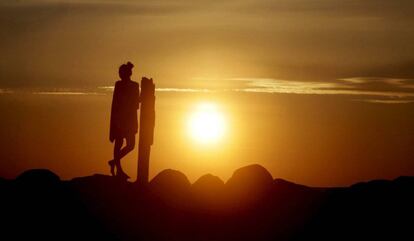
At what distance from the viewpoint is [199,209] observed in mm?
25000

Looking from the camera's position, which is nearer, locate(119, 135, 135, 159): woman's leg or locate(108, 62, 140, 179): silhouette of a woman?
locate(108, 62, 140, 179): silhouette of a woman

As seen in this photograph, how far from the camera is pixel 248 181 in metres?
26.1

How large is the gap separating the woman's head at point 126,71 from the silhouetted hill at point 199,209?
3028 mm

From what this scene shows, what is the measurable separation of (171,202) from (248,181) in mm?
2734

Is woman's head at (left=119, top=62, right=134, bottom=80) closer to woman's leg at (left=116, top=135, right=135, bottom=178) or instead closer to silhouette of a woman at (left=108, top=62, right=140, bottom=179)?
silhouette of a woman at (left=108, top=62, right=140, bottom=179)

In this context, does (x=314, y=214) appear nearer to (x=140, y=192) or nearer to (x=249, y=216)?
(x=249, y=216)

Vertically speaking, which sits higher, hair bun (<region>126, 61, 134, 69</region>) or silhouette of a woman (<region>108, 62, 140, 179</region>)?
hair bun (<region>126, 61, 134, 69</region>)

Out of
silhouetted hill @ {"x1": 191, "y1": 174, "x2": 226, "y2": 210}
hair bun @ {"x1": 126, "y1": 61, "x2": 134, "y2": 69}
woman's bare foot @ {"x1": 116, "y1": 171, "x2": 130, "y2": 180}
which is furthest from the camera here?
silhouetted hill @ {"x1": 191, "y1": 174, "x2": 226, "y2": 210}

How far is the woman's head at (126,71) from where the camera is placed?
2419 cm

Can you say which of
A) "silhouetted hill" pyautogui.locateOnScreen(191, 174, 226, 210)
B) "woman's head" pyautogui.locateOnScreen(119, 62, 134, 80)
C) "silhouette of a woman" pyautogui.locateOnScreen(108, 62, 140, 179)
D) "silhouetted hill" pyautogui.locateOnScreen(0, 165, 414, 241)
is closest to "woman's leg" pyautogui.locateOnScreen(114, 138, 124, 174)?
"silhouette of a woman" pyautogui.locateOnScreen(108, 62, 140, 179)

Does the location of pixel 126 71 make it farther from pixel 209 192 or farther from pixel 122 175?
pixel 209 192

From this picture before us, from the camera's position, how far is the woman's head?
24188mm

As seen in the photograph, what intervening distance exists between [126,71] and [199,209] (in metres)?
4.74

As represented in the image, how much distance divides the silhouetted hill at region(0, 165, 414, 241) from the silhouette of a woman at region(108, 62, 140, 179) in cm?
80
